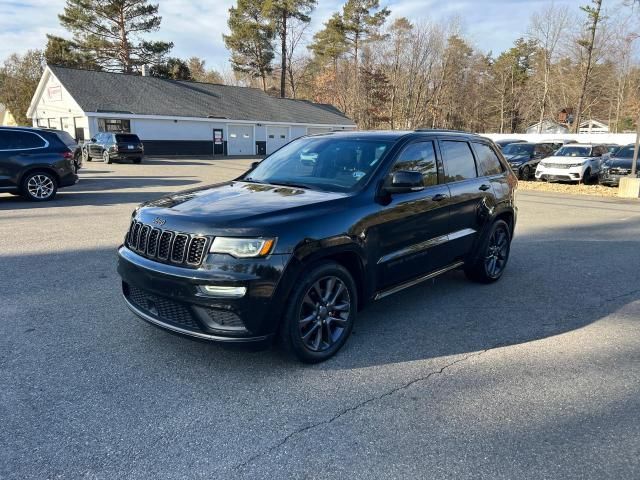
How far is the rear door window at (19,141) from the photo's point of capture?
36.4 feet

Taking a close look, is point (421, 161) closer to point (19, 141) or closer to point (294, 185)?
point (294, 185)

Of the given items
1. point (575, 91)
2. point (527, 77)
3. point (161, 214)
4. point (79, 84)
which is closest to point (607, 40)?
point (575, 91)

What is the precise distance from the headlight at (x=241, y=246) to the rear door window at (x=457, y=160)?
101 inches

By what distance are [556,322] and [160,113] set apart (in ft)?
109

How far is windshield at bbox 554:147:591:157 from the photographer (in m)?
20.0

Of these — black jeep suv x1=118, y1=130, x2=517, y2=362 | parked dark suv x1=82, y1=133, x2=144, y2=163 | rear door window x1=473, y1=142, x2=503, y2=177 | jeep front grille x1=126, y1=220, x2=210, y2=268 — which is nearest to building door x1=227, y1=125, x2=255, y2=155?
parked dark suv x1=82, y1=133, x2=144, y2=163

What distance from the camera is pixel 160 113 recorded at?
33.5m

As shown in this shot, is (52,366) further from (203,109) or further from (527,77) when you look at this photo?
(527,77)

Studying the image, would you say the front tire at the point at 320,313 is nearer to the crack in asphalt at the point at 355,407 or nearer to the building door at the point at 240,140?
the crack in asphalt at the point at 355,407

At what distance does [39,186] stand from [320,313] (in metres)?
10.6

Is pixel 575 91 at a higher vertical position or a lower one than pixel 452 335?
higher

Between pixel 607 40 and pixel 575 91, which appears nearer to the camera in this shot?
pixel 607 40

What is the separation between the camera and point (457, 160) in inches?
209

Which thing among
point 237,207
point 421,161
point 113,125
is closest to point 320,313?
point 237,207
